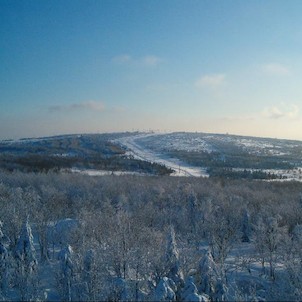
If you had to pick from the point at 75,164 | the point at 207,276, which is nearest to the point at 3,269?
the point at 207,276

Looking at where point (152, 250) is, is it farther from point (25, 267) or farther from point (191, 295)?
point (25, 267)

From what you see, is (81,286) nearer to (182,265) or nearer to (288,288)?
(182,265)

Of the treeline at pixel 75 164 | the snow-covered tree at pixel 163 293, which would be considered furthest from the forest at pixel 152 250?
the treeline at pixel 75 164

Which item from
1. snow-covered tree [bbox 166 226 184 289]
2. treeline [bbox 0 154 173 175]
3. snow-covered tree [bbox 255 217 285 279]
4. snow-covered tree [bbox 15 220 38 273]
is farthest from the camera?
treeline [bbox 0 154 173 175]

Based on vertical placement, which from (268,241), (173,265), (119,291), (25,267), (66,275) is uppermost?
(173,265)

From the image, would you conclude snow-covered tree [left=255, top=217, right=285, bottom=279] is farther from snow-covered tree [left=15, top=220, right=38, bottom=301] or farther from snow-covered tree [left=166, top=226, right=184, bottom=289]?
snow-covered tree [left=15, top=220, right=38, bottom=301]

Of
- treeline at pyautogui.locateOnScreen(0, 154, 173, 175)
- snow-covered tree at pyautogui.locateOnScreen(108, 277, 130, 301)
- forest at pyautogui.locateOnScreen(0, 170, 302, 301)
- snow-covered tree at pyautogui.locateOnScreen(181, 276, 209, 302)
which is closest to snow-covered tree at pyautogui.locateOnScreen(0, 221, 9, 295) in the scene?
forest at pyautogui.locateOnScreen(0, 170, 302, 301)

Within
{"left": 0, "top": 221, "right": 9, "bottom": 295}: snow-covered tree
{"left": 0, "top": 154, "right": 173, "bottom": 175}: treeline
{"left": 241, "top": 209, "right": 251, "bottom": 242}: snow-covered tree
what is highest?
{"left": 0, "top": 154, "right": 173, "bottom": 175}: treeline

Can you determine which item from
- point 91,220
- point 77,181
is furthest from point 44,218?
point 77,181
